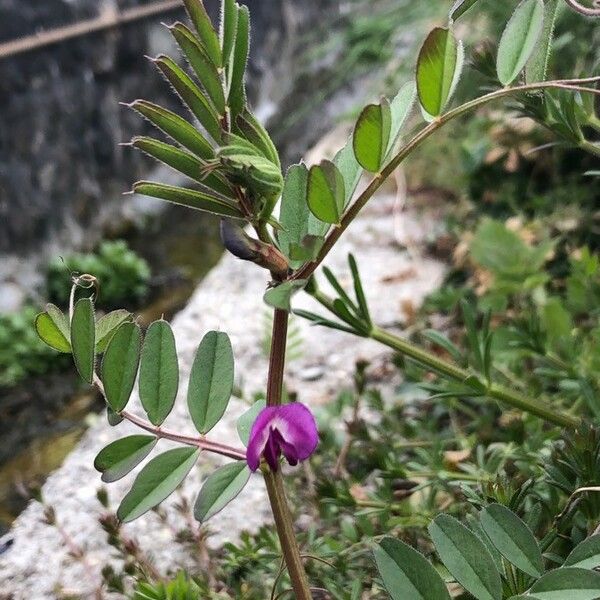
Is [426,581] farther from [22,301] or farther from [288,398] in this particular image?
[22,301]

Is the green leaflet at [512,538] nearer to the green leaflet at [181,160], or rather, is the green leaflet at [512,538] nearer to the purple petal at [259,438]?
the purple petal at [259,438]

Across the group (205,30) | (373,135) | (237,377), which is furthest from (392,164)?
(237,377)

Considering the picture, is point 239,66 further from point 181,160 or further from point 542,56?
point 542,56

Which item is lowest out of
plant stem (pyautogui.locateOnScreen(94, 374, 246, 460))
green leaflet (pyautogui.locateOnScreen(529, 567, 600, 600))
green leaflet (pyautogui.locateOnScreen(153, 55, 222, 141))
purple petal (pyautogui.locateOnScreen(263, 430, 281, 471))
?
green leaflet (pyautogui.locateOnScreen(529, 567, 600, 600))

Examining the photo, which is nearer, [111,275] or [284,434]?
[284,434]

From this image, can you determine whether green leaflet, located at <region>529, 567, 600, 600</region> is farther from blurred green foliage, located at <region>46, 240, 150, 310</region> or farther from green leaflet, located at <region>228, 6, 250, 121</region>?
blurred green foliage, located at <region>46, 240, 150, 310</region>

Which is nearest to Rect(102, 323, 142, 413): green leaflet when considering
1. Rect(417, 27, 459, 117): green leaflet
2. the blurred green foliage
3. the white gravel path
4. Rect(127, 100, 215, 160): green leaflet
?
Rect(127, 100, 215, 160): green leaflet
